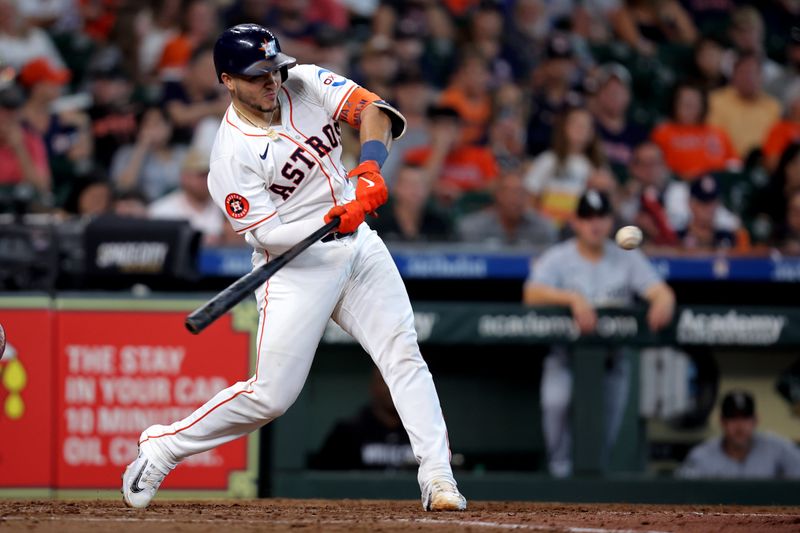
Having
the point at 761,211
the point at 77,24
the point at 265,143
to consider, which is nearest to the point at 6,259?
the point at 265,143

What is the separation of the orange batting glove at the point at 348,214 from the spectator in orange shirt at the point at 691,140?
17.7 feet

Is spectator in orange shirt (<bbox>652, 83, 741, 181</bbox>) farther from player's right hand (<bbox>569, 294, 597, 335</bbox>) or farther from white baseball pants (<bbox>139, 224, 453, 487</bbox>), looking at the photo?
white baseball pants (<bbox>139, 224, 453, 487</bbox>)

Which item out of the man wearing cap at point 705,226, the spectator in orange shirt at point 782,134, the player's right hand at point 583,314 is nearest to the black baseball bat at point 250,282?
the player's right hand at point 583,314

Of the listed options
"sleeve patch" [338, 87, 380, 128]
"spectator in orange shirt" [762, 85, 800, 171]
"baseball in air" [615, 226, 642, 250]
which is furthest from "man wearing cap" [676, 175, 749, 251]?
"sleeve patch" [338, 87, 380, 128]

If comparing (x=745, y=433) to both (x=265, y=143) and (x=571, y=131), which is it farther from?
(x=265, y=143)

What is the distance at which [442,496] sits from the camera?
4766 mm

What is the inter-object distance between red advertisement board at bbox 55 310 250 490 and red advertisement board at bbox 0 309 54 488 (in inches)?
2.4

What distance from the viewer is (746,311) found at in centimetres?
696

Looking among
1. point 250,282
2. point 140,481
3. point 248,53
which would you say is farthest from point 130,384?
point 248,53

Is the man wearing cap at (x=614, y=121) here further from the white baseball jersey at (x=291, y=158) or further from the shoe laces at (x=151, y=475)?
the shoe laces at (x=151, y=475)

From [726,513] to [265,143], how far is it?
7.80ft

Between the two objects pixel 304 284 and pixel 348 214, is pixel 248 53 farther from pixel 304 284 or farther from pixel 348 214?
pixel 304 284

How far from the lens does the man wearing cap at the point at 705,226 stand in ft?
27.3

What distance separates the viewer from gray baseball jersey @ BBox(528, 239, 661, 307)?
22.7 ft
